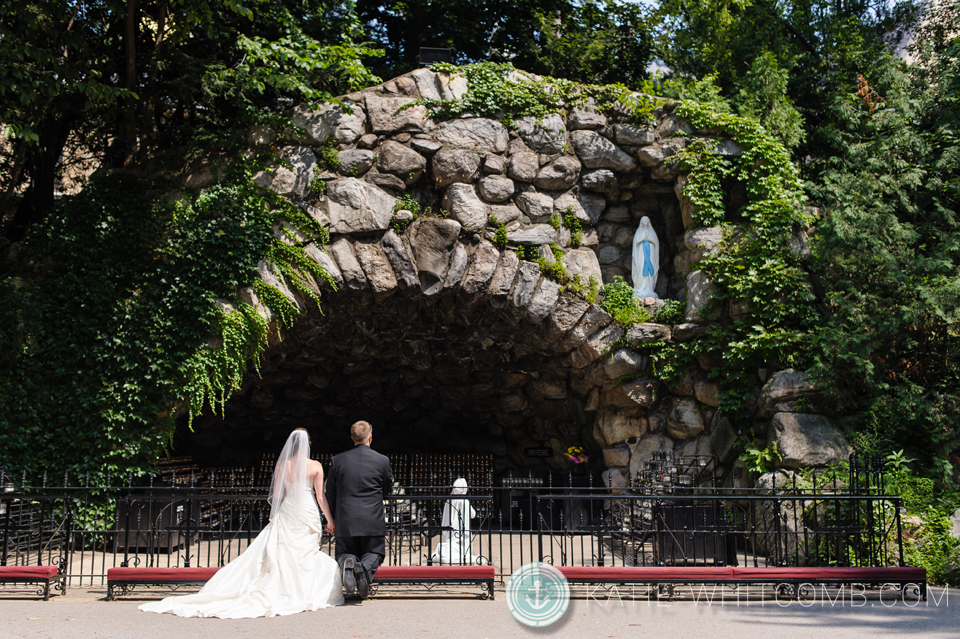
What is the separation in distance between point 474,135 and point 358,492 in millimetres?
7016

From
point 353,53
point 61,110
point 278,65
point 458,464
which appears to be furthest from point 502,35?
point 458,464

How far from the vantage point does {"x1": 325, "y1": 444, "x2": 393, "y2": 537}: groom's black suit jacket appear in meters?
5.20

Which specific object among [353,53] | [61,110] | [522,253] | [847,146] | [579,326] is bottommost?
[579,326]

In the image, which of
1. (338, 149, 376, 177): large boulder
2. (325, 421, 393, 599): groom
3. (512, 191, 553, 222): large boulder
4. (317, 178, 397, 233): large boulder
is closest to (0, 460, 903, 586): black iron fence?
(325, 421, 393, 599): groom

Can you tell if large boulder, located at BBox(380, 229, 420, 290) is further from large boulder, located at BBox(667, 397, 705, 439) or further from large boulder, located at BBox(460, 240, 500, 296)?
large boulder, located at BBox(667, 397, 705, 439)

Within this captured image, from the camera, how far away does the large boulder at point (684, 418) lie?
10.6m

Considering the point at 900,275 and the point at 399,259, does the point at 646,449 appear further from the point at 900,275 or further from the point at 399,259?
the point at 399,259

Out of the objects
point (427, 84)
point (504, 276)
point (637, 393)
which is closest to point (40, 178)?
point (427, 84)

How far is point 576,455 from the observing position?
43.9 ft

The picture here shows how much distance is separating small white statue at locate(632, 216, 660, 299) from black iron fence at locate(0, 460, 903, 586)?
336cm

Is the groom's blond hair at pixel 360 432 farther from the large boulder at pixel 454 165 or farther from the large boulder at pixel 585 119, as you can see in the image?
the large boulder at pixel 585 119

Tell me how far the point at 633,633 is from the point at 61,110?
445 inches

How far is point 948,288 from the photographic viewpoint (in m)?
8.27

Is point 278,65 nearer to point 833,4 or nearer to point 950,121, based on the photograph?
point 950,121
